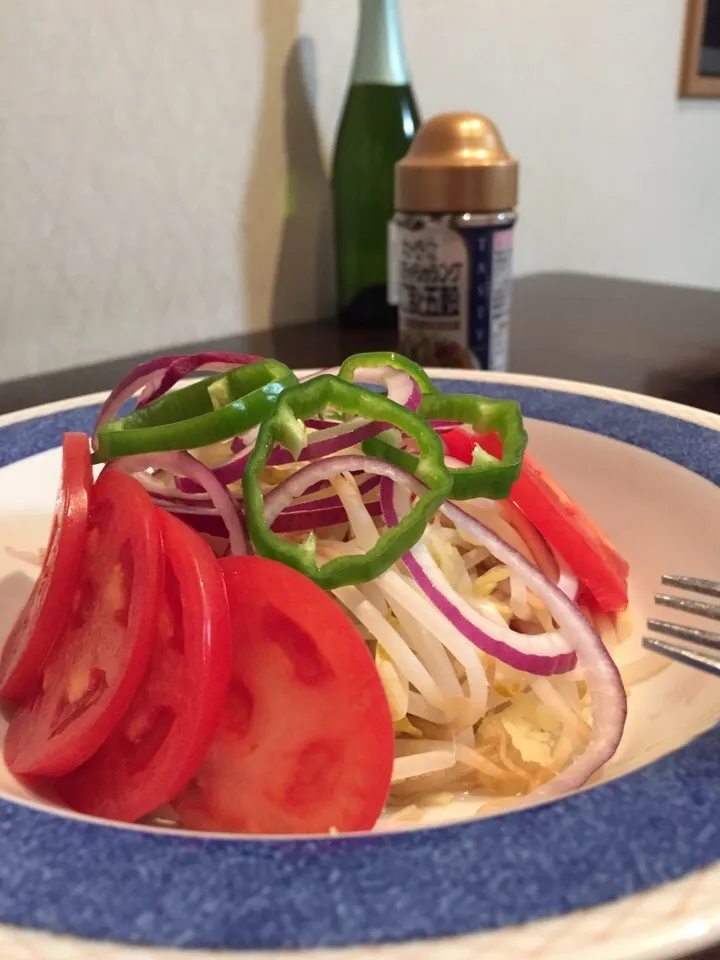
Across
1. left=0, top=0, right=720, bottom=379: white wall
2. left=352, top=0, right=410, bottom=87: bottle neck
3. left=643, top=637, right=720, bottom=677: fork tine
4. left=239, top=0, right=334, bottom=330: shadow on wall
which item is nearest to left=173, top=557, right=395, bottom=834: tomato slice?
left=643, top=637, right=720, bottom=677: fork tine

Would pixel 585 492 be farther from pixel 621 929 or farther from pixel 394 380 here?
pixel 621 929

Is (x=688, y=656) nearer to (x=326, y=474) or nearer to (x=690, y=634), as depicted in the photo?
(x=690, y=634)

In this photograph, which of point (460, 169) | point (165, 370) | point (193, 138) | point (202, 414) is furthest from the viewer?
point (193, 138)

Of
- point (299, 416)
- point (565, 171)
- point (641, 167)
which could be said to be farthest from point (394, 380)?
point (641, 167)

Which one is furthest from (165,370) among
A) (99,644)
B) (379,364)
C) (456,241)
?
(456,241)

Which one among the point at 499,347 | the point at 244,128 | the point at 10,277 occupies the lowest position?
the point at 499,347

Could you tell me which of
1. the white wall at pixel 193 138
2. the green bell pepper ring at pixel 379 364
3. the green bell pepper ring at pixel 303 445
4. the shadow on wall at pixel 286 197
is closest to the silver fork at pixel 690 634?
the green bell pepper ring at pixel 303 445
